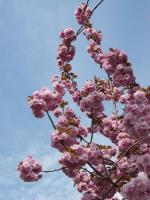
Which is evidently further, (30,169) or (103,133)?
(103,133)

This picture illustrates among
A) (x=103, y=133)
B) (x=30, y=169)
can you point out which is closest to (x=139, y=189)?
(x=30, y=169)

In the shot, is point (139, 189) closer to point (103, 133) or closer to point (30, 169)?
point (30, 169)

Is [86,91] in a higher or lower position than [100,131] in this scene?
lower

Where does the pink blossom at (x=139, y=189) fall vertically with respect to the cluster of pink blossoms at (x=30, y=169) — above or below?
below

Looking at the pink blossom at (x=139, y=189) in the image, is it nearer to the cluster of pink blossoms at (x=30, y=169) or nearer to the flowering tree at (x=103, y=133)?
the flowering tree at (x=103, y=133)

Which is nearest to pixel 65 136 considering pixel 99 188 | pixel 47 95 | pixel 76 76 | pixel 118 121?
pixel 47 95

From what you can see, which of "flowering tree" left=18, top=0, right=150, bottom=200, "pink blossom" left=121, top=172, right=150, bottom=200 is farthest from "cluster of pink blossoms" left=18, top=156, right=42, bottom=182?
"pink blossom" left=121, top=172, right=150, bottom=200

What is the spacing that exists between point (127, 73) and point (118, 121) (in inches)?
94.9

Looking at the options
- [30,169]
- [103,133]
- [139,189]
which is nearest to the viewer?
[139,189]

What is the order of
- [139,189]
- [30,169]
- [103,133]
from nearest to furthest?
[139,189] → [30,169] → [103,133]

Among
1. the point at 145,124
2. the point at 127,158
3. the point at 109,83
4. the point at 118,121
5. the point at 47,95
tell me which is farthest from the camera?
the point at 109,83

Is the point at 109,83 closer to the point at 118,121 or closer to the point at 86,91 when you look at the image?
the point at 118,121

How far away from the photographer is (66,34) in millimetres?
12578

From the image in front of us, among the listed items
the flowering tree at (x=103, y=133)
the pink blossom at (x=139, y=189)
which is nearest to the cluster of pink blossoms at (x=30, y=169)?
the flowering tree at (x=103, y=133)
